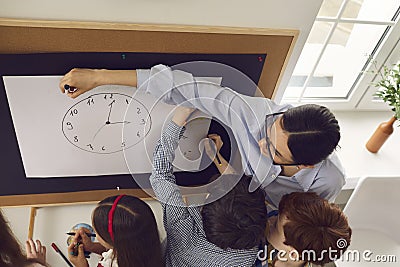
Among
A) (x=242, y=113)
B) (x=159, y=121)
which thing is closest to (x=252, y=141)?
(x=242, y=113)

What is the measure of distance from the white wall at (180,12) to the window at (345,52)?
255 millimetres

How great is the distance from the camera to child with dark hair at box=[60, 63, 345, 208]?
984 mm

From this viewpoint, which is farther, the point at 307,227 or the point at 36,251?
the point at 36,251

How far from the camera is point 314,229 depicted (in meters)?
1.08

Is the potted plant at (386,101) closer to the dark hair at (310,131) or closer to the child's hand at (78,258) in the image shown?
the dark hair at (310,131)

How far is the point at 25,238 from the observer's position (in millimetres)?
1358

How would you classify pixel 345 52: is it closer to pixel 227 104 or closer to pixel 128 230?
pixel 227 104

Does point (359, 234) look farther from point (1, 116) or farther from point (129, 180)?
point (1, 116)

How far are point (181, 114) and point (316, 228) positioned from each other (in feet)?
1.34

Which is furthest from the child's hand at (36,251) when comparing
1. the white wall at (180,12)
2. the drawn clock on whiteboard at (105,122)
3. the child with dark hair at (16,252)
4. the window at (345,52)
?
the window at (345,52)

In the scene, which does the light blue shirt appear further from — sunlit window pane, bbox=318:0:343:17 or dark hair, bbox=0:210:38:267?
dark hair, bbox=0:210:38:267

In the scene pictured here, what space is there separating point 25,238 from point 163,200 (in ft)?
1.64

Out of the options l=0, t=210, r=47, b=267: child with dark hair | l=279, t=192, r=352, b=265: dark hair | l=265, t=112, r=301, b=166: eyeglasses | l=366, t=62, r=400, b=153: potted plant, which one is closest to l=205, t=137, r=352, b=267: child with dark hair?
l=279, t=192, r=352, b=265: dark hair

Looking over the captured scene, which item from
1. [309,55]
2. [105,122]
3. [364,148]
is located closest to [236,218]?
[105,122]
